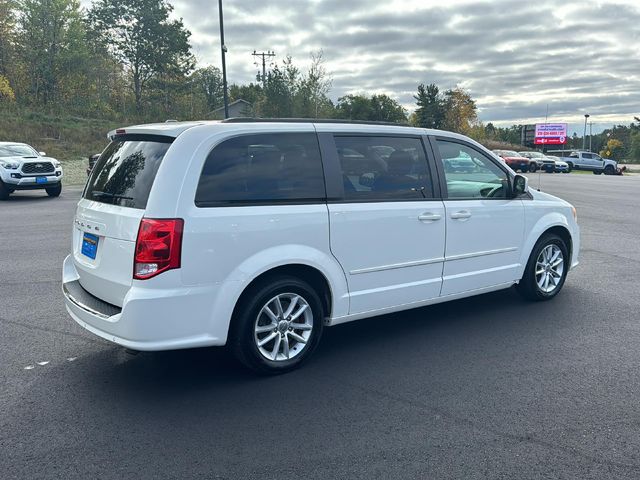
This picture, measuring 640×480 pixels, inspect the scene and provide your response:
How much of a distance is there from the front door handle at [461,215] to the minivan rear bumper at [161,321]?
233cm

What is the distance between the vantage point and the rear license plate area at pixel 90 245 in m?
4.08

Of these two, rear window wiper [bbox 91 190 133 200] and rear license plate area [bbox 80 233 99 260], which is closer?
rear window wiper [bbox 91 190 133 200]

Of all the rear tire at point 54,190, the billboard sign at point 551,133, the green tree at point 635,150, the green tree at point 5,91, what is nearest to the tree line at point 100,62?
the green tree at point 5,91

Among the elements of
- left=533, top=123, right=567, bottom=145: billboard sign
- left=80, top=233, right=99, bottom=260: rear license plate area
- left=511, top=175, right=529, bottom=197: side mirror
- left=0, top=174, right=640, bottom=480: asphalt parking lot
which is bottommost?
left=0, top=174, right=640, bottom=480: asphalt parking lot

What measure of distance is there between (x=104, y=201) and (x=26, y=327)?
74.2 inches

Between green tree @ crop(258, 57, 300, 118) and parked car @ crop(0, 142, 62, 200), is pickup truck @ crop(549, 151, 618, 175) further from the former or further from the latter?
parked car @ crop(0, 142, 62, 200)

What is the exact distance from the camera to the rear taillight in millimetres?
3600

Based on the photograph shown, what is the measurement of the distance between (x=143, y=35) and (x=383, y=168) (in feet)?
169

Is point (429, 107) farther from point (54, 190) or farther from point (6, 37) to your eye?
point (54, 190)

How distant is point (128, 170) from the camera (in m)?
4.08

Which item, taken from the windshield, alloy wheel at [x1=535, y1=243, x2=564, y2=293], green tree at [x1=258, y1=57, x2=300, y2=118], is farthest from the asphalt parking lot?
green tree at [x1=258, y1=57, x2=300, y2=118]

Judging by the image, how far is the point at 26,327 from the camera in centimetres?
519

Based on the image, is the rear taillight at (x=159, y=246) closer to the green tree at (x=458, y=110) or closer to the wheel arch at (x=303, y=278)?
the wheel arch at (x=303, y=278)

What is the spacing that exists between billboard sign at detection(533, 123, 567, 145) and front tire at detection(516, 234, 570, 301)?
76.4 m
